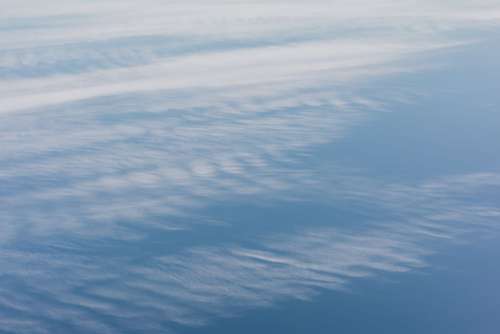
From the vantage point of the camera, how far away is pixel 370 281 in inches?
134

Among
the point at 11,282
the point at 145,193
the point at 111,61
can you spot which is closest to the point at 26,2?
the point at 111,61

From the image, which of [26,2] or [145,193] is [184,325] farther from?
[26,2]

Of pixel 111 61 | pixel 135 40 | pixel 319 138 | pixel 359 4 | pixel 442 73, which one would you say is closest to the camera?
pixel 319 138

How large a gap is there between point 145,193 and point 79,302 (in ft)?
4.30

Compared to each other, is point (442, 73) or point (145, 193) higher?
point (442, 73)

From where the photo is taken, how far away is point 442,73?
265 inches

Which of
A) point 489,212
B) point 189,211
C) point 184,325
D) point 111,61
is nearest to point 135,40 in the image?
point 111,61

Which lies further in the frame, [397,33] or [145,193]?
[397,33]

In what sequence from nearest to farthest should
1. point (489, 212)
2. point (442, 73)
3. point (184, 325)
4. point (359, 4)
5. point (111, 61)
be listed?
point (184, 325) → point (489, 212) → point (442, 73) → point (111, 61) → point (359, 4)

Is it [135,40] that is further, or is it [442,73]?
[135,40]

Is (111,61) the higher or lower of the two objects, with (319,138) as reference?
higher

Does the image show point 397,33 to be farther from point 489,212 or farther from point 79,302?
point 79,302

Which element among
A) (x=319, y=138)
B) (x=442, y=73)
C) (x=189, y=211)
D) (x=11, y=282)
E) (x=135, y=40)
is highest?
(x=135, y=40)

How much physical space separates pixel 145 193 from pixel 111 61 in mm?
3254
